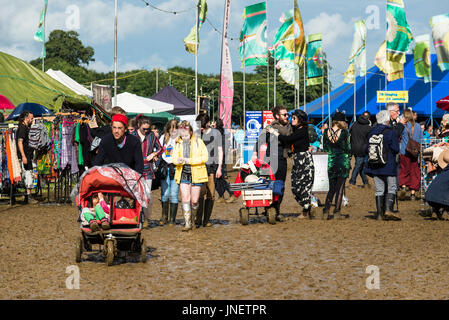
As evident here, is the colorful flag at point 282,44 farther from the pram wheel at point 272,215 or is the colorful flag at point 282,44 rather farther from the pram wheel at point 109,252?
the pram wheel at point 109,252

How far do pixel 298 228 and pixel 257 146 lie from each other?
5.91ft

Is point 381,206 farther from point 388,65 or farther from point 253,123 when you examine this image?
point 388,65

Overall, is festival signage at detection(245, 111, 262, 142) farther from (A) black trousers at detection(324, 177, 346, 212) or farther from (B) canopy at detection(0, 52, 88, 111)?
(A) black trousers at detection(324, 177, 346, 212)

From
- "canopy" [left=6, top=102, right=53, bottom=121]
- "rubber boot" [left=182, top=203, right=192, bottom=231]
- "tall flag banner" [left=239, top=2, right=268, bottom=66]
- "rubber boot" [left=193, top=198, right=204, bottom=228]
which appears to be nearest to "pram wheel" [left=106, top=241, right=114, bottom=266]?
"rubber boot" [left=182, top=203, right=192, bottom=231]

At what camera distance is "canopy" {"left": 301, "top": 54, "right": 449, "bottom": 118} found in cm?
5084

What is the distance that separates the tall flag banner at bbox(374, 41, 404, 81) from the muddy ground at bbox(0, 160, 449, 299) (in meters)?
23.7

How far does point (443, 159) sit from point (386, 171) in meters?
1.09

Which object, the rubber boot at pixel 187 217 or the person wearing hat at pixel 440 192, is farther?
the person wearing hat at pixel 440 192

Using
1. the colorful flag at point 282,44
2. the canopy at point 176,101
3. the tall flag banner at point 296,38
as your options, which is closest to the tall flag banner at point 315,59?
the tall flag banner at point 296,38

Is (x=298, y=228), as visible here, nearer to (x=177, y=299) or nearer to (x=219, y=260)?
(x=219, y=260)

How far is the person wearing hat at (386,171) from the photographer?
12.5 meters

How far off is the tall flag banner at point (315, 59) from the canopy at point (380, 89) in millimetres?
12119

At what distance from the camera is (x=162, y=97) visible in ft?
147

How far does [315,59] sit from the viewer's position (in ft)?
130
